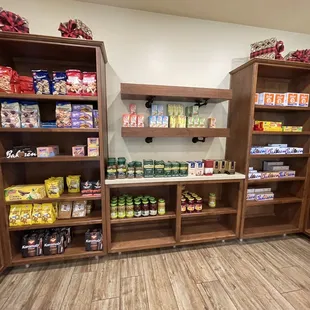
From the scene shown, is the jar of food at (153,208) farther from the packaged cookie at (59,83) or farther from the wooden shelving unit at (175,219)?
the packaged cookie at (59,83)

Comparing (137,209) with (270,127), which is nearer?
(137,209)

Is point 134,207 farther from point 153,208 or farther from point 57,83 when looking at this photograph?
point 57,83

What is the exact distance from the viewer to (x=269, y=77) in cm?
225

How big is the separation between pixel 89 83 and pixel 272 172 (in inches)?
87.7

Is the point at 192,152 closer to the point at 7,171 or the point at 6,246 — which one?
the point at 7,171

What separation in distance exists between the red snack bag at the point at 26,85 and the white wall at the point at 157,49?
60 cm

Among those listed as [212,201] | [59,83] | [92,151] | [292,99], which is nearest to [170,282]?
[212,201]

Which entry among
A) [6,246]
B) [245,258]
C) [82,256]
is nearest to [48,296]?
[82,256]

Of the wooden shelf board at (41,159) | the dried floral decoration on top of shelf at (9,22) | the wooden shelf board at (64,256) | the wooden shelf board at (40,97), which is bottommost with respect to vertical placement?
the wooden shelf board at (64,256)

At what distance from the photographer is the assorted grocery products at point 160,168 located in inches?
69.8

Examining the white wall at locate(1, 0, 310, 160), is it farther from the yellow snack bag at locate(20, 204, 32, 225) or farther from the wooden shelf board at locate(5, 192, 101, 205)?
the yellow snack bag at locate(20, 204, 32, 225)

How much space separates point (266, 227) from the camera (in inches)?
88.3

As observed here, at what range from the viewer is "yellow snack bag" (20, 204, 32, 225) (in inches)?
63.5

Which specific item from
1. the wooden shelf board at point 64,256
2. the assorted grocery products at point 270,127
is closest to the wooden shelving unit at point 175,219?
the wooden shelf board at point 64,256
